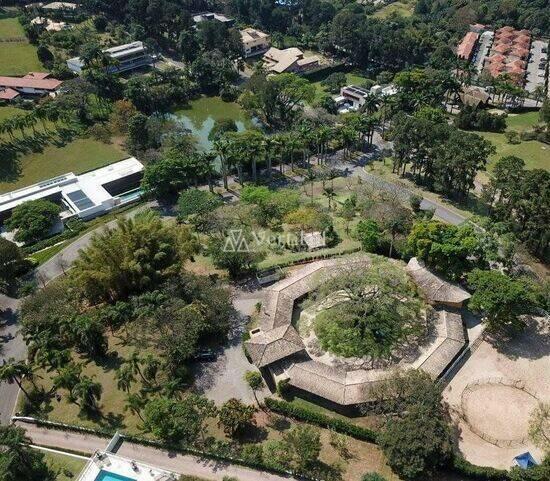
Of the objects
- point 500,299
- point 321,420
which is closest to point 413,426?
point 321,420

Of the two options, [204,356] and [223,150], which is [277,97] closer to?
[223,150]

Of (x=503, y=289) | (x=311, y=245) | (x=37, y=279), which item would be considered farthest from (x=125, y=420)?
(x=503, y=289)

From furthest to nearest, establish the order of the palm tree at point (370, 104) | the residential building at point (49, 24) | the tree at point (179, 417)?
the residential building at point (49, 24) → the palm tree at point (370, 104) → the tree at point (179, 417)

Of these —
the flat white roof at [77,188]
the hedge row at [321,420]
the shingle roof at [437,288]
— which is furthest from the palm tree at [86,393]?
the flat white roof at [77,188]

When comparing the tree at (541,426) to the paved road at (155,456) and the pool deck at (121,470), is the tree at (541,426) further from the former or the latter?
the pool deck at (121,470)

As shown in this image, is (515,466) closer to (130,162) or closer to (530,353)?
(530,353)

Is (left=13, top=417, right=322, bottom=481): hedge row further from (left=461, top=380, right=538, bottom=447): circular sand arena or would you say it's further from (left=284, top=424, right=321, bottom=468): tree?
(left=461, top=380, right=538, bottom=447): circular sand arena
